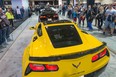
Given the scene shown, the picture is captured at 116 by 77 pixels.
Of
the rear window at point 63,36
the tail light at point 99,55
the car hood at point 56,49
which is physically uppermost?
the rear window at point 63,36

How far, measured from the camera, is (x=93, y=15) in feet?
50.5

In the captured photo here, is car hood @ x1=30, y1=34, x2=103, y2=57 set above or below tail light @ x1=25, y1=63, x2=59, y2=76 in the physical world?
above

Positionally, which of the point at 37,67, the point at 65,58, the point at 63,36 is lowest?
the point at 37,67

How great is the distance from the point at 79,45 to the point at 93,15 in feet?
36.0

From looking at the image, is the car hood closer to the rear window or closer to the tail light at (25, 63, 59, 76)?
the rear window

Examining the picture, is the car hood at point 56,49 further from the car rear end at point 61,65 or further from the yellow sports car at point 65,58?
the car rear end at point 61,65

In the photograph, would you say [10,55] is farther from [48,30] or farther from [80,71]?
[80,71]

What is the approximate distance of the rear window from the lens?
16.5 feet

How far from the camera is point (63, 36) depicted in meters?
5.38

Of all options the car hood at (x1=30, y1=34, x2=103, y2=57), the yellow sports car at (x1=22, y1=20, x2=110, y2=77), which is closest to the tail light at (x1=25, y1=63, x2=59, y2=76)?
the yellow sports car at (x1=22, y1=20, x2=110, y2=77)

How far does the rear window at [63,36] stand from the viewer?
16.5ft

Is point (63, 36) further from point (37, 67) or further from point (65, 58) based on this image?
point (37, 67)

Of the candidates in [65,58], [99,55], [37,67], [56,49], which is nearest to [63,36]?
[56,49]

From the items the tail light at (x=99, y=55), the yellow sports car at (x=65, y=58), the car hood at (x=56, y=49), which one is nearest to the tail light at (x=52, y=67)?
the yellow sports car at (x=65, y=58)
